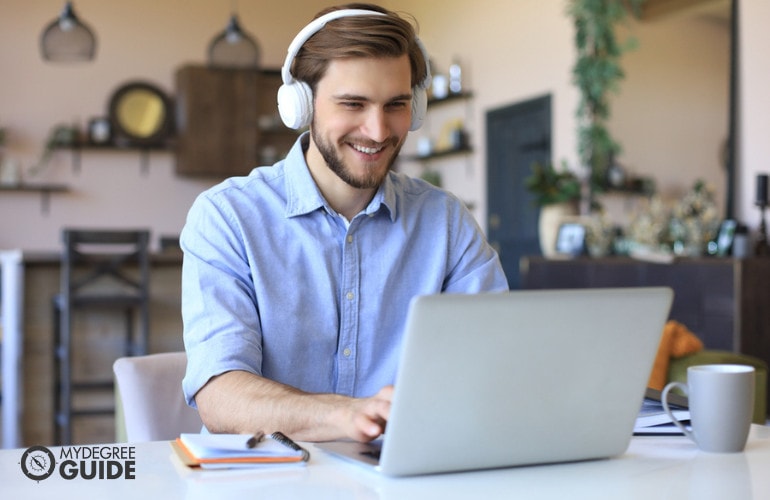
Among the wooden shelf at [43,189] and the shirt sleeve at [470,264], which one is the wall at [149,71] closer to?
the wooden shelf at [43,189]

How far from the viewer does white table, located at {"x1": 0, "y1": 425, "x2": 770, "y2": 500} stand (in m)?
0.90

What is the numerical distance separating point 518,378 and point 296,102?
0.78m

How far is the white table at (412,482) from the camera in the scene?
2.96 ft

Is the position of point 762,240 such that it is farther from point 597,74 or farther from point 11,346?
point 11,346

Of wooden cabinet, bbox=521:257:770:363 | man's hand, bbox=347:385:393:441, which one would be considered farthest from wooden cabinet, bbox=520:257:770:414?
man's hand, bbox=347:385:393:441

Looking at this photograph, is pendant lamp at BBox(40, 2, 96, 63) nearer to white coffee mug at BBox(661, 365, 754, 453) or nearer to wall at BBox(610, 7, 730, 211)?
wall at BBox(610, 7, 730, 211)

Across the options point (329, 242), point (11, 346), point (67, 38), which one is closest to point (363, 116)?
point (329, 242)

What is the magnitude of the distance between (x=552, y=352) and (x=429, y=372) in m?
0.14

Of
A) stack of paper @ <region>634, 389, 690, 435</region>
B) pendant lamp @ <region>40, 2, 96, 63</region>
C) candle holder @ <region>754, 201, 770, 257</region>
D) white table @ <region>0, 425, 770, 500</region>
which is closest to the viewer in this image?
white table @ <region>0, 425, 770, 500</region>

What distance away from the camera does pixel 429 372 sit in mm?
904

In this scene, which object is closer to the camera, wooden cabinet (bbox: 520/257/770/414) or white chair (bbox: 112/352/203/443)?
white chair (bbox: 112/352/203/443)

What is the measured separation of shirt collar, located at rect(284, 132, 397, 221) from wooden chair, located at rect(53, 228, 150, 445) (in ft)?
10.2

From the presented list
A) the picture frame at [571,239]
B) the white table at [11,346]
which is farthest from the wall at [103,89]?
the white table at [11,346]

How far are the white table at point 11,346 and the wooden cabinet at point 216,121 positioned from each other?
323cm
